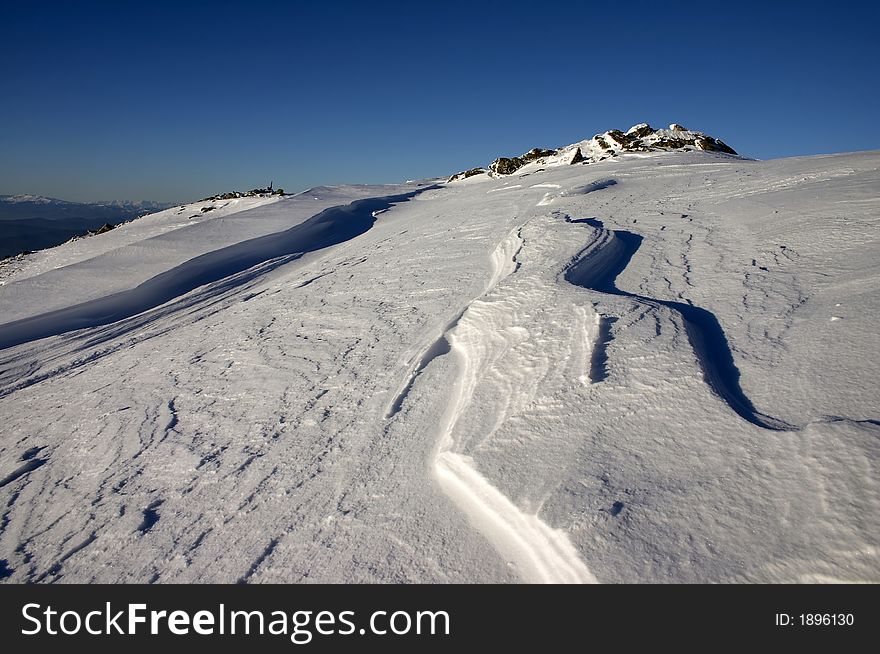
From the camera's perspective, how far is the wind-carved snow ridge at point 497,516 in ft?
6.09

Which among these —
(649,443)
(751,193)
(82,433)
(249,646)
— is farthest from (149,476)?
(751,193)

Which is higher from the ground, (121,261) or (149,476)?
(121,261)

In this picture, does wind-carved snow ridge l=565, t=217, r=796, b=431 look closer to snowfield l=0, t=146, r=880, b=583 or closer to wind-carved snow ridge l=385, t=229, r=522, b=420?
snowfield l=0, t=146, r=880, b=583

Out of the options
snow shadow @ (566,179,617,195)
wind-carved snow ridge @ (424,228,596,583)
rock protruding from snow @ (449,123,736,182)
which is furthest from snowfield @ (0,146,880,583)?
rock protruding from snow @ (449,123,736,182)

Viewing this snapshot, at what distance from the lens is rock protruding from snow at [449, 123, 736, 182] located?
18.9 meters

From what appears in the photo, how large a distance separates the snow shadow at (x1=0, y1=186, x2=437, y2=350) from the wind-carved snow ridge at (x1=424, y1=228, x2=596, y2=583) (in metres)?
5.98

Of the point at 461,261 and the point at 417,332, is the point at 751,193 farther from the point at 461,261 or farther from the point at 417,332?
the point at 417,332

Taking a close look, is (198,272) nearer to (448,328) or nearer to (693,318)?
(448,328)

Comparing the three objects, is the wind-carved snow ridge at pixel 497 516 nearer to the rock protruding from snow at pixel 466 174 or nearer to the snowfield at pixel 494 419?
Answer: the snowfield at pixel 494 419

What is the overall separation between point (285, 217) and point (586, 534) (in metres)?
10.7

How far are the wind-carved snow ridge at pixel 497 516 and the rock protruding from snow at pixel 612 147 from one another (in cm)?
1700

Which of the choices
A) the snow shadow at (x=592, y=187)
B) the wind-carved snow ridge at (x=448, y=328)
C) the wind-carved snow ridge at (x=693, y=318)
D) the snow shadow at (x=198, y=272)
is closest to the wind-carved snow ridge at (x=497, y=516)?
the wind-carved snow ridge at (x=448, y=328)

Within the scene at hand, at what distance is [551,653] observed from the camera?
5.51ft

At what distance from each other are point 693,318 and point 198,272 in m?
7.94
